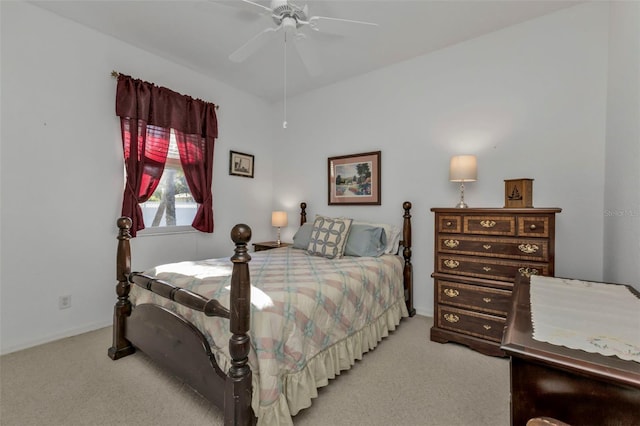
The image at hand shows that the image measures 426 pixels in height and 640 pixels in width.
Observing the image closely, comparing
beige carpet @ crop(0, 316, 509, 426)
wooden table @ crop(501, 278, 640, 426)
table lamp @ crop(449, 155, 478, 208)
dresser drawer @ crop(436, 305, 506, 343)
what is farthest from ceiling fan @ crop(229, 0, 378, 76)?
beige carpet @ crop(0, 316, 509, 426)

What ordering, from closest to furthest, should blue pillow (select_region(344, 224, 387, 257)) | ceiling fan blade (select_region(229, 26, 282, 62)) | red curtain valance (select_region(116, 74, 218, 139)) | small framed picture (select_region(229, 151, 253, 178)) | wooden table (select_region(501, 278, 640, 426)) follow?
wooden table (select_region(501, 278, 640, 426))
ceiling fan blade (select_region(229, 26, 282, 62))
red curtain valance (select_region(116, 74, 218, 139))
blue pillow (select_region(344, 224, 387, 257))
small framed picture (select_region(229, 151, 253, 178))

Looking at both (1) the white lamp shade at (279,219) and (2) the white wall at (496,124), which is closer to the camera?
(2) the white wall at (496,124)

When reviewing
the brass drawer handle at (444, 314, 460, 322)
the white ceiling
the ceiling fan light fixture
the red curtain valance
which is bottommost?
the brass drawer handle at (444, 314, 460, 322)

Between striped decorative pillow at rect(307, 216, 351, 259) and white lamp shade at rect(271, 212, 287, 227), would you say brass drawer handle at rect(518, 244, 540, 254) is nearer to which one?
striped decorative pillow at rect(307, 216, 351, 259)

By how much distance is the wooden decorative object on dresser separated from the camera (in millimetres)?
2111

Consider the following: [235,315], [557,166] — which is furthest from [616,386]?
[557,166]

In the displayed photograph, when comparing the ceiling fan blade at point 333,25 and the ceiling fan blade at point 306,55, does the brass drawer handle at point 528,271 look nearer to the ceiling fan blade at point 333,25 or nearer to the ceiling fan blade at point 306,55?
the ceiling fan blade at point 333,25

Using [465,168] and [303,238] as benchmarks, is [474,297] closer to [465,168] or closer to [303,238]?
[465,168]

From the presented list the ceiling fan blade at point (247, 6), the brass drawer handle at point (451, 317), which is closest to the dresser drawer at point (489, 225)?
the brass drawer handle at point (451, 317)

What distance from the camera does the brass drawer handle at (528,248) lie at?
211 centimetres

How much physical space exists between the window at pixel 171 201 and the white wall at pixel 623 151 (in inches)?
149

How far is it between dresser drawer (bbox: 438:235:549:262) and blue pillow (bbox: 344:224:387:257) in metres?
0.67

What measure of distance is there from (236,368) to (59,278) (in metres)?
2.24

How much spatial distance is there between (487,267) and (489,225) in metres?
0.33
